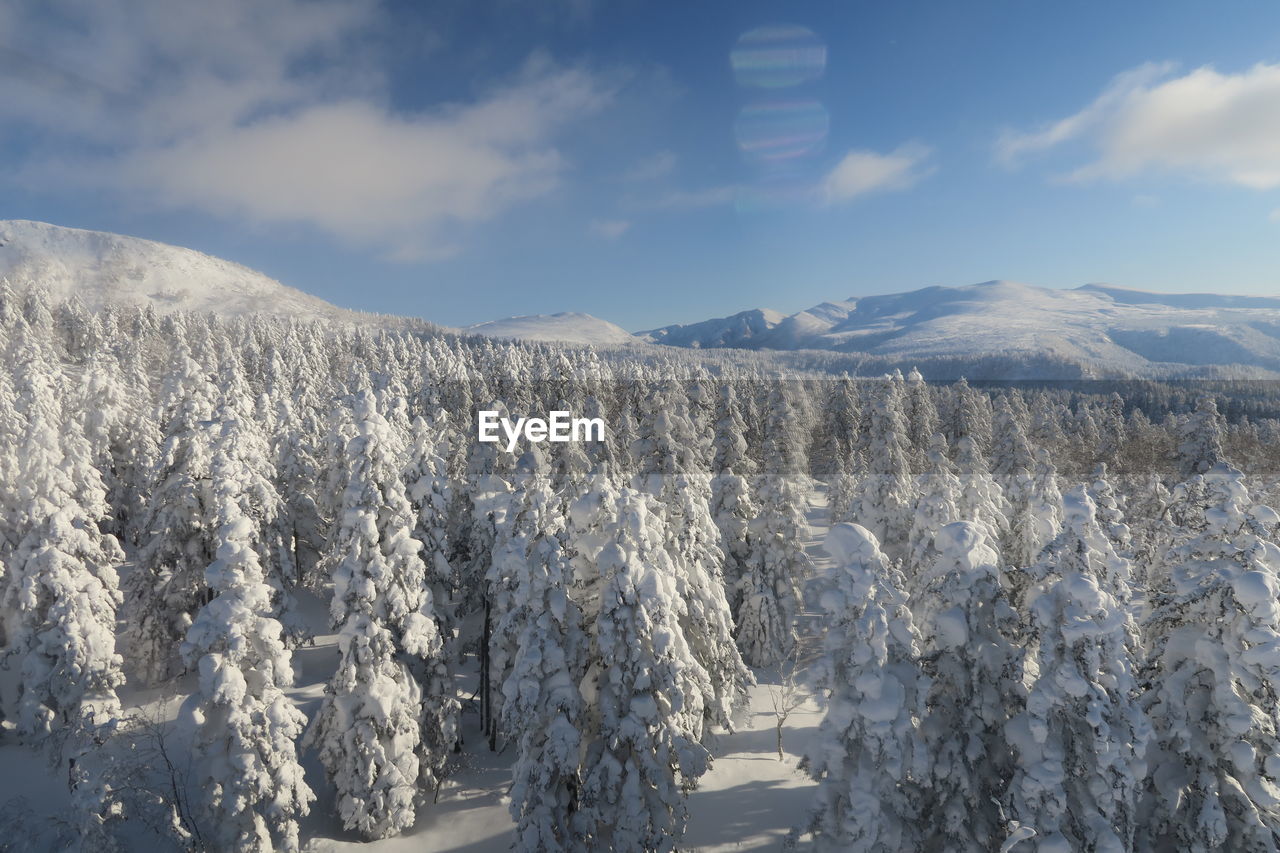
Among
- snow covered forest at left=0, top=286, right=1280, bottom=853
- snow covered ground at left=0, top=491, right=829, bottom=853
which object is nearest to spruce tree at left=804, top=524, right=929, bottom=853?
snow covered forest at left=0, top=286, right=1280, bottom=853

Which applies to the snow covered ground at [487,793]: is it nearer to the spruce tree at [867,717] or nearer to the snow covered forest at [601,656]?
the snow covered forest at [601,656]

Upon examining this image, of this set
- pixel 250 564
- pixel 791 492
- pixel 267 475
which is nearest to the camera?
pixel 250 564

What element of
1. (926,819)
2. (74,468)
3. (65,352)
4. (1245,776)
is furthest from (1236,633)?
(65,352)

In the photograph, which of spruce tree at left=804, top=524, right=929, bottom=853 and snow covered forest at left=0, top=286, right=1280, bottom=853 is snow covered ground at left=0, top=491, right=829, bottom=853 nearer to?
snow covered forest at left=0, top=286, right=1280, bottom=853

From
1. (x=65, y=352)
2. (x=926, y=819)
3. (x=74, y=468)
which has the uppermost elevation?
(x=65, y=352)

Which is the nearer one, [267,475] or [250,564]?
[250,564]

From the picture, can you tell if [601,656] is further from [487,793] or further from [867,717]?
[487,793]

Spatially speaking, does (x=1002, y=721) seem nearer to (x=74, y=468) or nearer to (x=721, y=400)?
(x=721, y=400)

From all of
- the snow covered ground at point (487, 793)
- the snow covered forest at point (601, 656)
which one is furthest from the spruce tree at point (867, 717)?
the snow covered ground at point (487, 793)

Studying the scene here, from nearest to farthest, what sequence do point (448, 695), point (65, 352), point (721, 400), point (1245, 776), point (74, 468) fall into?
point (1245, 776) < point (448, 695) < point (74, 468) < point (721, 400) < point (65, 352)
